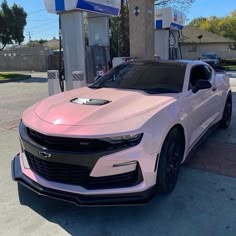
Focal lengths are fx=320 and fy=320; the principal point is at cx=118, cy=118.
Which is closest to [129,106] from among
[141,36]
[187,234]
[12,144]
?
[187,234]

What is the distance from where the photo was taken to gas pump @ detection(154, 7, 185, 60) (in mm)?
13078

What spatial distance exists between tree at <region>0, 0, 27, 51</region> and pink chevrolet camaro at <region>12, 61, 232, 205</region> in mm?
25263

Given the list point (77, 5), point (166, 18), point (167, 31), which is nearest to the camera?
point (77, 5)

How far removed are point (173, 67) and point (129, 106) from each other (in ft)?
4.72

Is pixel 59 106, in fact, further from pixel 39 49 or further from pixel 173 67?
pixel 39 49

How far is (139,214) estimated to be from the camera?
10.4 ft

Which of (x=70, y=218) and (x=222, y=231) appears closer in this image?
(x=222, y=231)

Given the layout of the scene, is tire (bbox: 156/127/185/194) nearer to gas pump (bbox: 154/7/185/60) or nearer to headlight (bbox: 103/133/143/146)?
headlight (bbox: 103/133/143/146)

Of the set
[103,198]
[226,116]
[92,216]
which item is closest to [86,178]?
[103,198]

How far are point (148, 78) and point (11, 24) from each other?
2543 centimetres

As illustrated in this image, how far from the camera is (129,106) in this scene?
345 cm

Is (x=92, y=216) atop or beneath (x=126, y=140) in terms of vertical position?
beneath

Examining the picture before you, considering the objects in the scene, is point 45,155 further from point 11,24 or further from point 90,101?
point 11,24

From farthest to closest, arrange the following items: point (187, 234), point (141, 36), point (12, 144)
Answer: point (141, 36) < point (12, 144) < point (187, 234)
